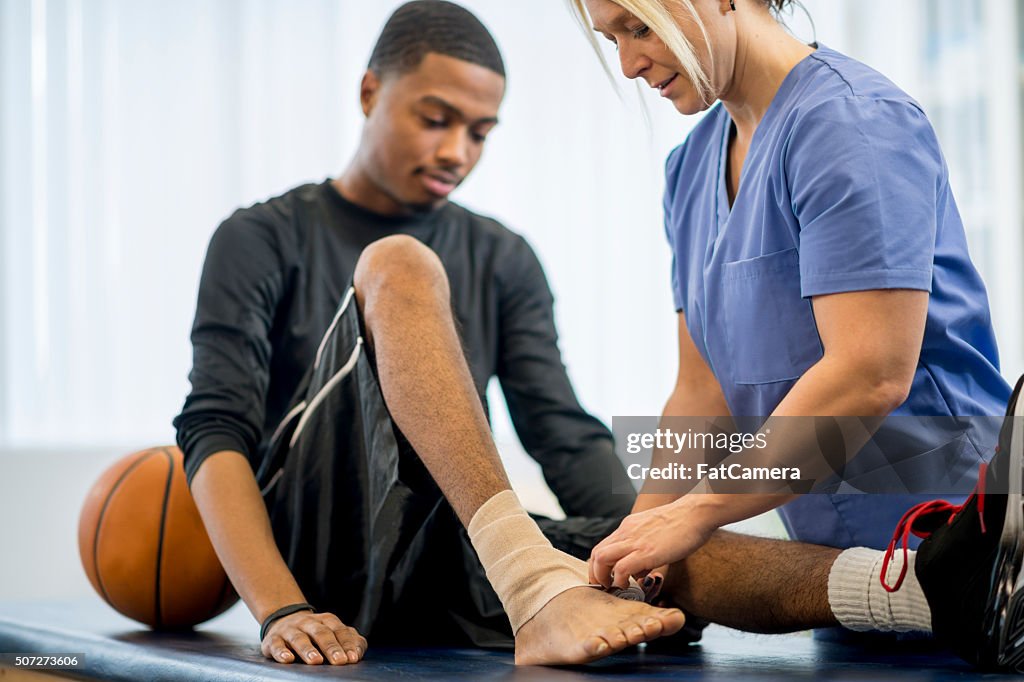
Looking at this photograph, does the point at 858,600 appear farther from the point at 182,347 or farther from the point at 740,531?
the point at 182,347

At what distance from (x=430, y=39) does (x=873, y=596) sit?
1062mm

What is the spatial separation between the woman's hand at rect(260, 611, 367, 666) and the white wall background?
149 cm

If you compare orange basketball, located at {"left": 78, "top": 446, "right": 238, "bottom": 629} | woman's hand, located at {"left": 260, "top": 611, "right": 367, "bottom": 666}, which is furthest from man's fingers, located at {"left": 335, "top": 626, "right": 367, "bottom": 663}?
orange basketball, located at {"left": 78, "top": 446, "right": 238, "bottom": 629}

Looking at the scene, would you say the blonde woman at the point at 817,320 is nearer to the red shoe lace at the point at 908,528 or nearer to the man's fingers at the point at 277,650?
the red shoe lace at the point at 908,528

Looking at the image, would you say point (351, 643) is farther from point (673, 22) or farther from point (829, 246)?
point (673, 22)

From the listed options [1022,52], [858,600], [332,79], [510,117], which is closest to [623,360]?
A: [510,117]

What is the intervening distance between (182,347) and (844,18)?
2.08m

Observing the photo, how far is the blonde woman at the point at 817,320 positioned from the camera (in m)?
0.96

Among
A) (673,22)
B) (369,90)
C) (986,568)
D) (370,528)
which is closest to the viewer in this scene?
(986,568)

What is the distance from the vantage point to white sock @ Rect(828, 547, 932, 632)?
1.01 m

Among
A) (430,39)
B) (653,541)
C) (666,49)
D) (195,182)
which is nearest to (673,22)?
(666,49)

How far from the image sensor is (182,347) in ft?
9.14

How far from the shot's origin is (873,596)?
1.05m

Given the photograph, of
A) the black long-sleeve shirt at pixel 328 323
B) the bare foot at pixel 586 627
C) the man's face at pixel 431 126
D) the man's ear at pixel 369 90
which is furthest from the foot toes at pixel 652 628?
the man's ear at pixel 369 90
